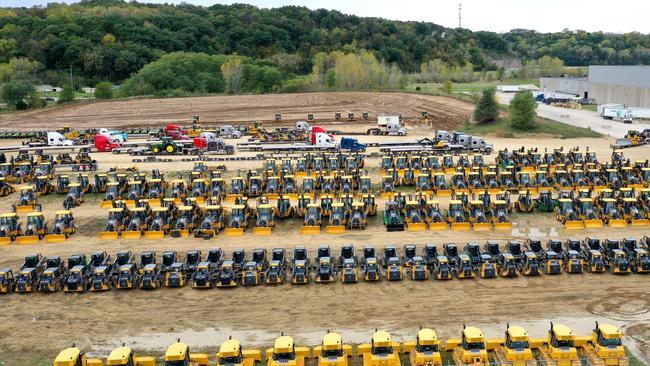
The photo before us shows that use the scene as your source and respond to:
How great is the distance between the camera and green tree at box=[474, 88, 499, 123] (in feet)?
196

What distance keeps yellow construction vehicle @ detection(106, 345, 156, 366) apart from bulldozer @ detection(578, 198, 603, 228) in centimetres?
2037

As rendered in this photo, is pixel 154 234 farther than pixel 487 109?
No

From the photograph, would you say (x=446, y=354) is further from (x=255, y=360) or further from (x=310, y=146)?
(x=310, y=146)

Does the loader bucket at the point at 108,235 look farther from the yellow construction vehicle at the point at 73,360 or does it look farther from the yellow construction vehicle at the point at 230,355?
the yellow construction vehicle at the point at 230,355

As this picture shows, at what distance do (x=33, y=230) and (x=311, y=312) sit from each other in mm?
15423

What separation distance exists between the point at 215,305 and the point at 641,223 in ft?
64.4

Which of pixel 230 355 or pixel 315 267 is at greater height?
pixel 230 355

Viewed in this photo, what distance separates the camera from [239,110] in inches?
2901

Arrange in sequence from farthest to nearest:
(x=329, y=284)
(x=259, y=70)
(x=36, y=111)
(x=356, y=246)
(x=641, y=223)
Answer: (x=259, y=70), (x=36, y=111), (x=641, y=223), (x=356, y=246), (x=329, y=284)

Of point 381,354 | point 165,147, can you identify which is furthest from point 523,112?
point 381,354

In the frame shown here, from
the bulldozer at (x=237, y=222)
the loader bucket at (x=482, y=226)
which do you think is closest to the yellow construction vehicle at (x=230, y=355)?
the bulldozer at (x=237, y=222)

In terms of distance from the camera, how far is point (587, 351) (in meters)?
15.2

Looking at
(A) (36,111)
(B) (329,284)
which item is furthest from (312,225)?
(A) (36,111)

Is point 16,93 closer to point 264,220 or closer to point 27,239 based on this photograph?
point 27,239
